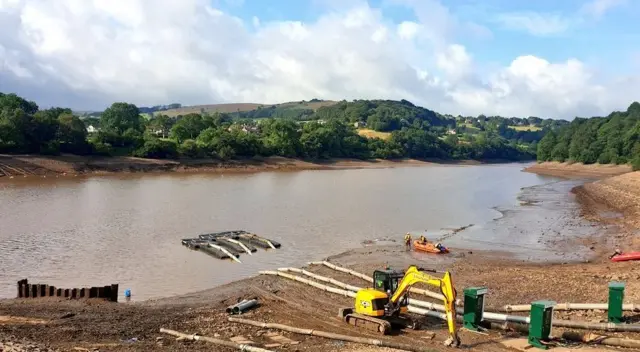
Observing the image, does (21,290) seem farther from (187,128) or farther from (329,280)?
(187,128)

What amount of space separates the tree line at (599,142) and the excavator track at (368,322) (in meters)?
99.4

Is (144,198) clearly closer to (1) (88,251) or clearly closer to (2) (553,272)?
(1) (88,251)

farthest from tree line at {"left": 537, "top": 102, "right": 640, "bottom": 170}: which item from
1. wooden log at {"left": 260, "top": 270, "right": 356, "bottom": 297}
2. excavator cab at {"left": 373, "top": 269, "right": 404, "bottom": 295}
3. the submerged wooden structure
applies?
excavator cab at {"left": 373, "top": 269, "right": 404, "bottom": 295}

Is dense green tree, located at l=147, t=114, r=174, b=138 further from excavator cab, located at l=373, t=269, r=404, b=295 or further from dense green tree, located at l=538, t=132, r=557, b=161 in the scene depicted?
excavator cab, located at l=373, t=269, r=404, b=295

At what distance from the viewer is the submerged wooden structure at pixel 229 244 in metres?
33.7

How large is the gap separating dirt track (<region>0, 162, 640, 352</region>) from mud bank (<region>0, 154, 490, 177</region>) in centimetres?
6894

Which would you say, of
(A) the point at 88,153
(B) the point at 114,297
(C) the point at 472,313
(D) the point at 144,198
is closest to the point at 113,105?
(A) the point at 88,153

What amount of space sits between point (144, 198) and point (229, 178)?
110 feet

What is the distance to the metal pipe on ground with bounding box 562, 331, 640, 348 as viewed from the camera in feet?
51.4

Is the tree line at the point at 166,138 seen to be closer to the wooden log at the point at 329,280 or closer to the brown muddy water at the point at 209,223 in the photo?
the brown muddy water at the point at 209,223

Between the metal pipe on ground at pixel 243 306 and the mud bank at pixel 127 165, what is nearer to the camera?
the metal pipe on ground at pixel 243 306

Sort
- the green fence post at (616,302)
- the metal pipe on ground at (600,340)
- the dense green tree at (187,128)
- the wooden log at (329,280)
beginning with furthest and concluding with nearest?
1. the dense green tree at (187,128)
2. the wooden log at (329,280)
3. the green fence post at (616,302)
4. the metal pipe on ground at (600,340)

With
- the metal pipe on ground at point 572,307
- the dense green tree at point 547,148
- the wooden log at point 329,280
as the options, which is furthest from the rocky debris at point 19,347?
the dense green tree at point 547,148

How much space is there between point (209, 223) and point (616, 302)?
1364 inches
